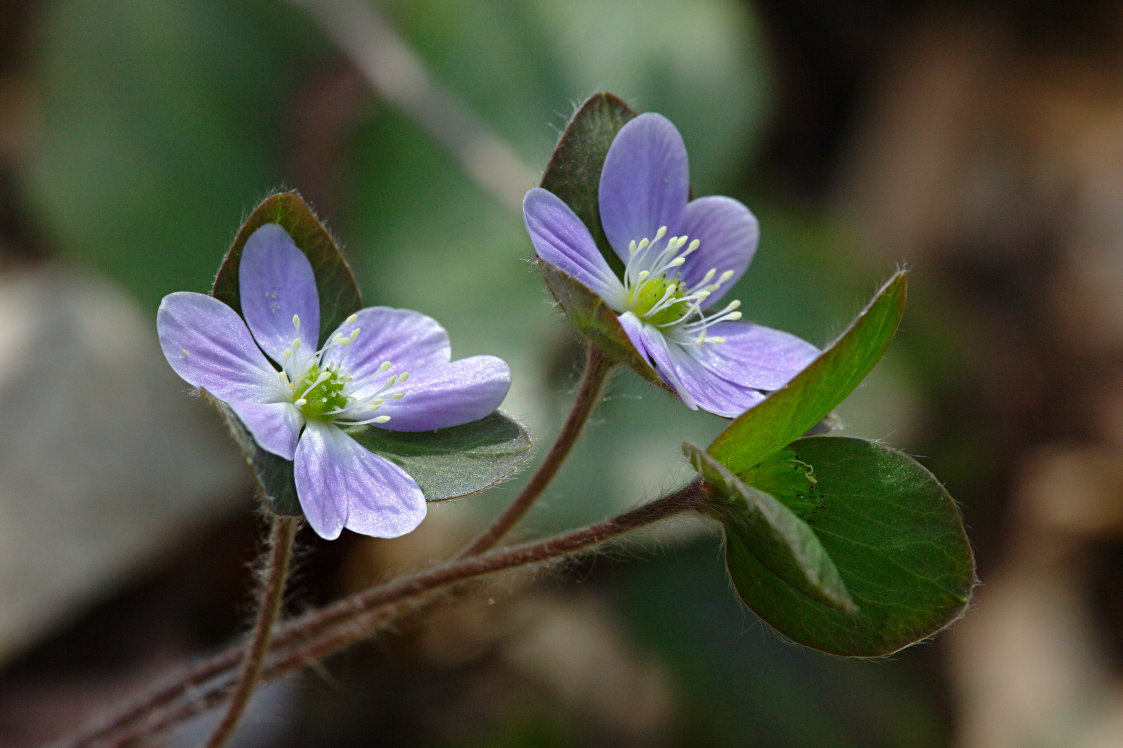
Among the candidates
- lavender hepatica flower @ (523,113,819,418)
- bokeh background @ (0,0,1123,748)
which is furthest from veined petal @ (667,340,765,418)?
bokeh background @ (0,0,1123,748)

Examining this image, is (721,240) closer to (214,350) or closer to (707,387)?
(707,387)

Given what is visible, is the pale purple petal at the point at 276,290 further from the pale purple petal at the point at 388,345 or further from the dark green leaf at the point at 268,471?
the dark green leaf at the point at 268,471

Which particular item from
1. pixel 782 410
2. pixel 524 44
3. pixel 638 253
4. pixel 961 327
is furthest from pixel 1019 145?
pixel 782 410

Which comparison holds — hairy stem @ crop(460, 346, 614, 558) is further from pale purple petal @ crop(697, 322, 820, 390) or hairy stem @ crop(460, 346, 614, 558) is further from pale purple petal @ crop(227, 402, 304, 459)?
pale purple petal @ crop(227, 402, 304, 459)

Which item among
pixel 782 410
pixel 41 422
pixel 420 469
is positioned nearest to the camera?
pixel 782 410

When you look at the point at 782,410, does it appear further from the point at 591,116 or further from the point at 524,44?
the point at 524,44

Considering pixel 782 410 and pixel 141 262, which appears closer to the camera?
pixel 782 410

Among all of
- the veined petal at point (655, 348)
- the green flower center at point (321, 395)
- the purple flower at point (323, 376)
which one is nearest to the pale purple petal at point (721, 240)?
the veined petal at point (655, 348)
